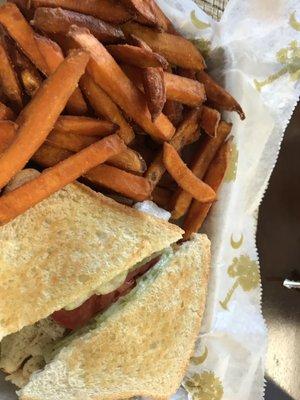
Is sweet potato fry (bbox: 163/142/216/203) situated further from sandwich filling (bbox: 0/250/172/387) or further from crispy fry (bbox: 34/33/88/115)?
crispy fry (bbox: 34/33/88/115)

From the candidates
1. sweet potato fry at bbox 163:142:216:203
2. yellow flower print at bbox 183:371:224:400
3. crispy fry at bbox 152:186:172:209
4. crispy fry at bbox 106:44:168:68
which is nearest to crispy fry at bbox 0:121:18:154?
crispy fry at bbox 106:44:168:68

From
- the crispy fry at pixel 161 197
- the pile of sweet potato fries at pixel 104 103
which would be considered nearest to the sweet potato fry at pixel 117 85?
the pile of sweet potato fries at pixel 104 103

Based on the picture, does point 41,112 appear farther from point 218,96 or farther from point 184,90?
point 218,96

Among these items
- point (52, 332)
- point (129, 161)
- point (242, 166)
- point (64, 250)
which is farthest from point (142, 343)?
point (242, 166)

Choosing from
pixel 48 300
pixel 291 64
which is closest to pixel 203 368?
pixel 48 300

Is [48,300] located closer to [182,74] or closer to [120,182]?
[120,182]

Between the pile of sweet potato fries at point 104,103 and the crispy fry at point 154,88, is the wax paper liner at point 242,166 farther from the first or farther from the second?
the crispy fry at point 154,88
